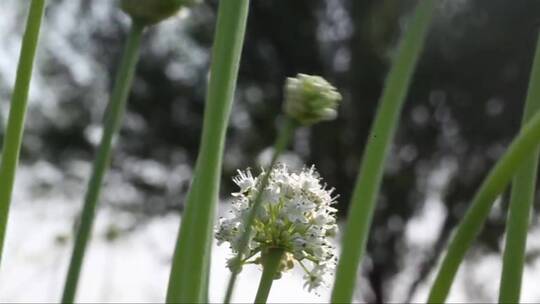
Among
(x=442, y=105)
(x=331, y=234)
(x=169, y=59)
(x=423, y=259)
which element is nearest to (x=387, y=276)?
(x=423, y=259)

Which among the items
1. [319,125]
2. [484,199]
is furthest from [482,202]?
[319,125]

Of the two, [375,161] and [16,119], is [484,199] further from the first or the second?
[16,119]

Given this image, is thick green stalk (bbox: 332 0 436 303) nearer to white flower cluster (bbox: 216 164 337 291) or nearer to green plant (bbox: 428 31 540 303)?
green plant (bbox: 428 31 540 303)

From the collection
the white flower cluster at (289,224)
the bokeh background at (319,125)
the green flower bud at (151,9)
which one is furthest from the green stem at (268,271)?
the bokeh background at (319,125)

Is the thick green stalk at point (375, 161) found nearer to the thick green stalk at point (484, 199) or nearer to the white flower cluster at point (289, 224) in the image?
the thick green stalk at point (484, 199)

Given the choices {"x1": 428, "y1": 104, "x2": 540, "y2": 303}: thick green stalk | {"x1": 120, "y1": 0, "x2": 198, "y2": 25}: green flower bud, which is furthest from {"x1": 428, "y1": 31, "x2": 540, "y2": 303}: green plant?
{"x1": 120, "y1": 0, "x2": 198, "y2": 25}: green flower bud

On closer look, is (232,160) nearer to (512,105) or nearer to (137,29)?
(512,105)
